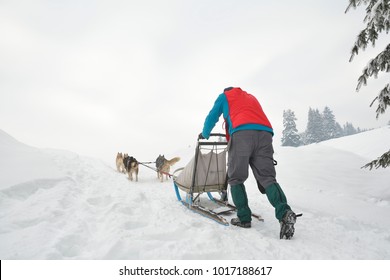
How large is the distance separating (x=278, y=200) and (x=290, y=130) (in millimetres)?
38472

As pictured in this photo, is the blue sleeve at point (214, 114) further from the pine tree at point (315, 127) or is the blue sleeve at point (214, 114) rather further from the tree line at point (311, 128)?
the pine tree at point (315, 127)

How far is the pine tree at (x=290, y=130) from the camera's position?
37438 millimetres

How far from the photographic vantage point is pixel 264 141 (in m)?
3.05

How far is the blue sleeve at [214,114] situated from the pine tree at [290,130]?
37548mm

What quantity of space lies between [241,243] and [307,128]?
4363cm

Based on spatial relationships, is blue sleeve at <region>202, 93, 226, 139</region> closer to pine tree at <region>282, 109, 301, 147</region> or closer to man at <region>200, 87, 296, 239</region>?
man at <region>200, 87, 296, 239</region>

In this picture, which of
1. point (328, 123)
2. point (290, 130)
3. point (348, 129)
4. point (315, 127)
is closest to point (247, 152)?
point (290, 130)

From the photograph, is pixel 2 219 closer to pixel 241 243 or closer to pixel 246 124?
pixel 241 243

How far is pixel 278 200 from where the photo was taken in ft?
8.97

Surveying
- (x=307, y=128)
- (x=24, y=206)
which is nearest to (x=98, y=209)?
(x=24, y=206)

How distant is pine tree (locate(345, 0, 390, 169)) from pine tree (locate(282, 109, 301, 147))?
36.1 meters

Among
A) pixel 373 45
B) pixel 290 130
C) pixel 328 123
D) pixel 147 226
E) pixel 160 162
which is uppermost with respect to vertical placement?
pixel 328 123

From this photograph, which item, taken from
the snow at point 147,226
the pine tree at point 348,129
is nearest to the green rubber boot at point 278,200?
the snow at point 147,226

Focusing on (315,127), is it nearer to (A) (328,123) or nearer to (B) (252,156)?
(A) (328,123)
